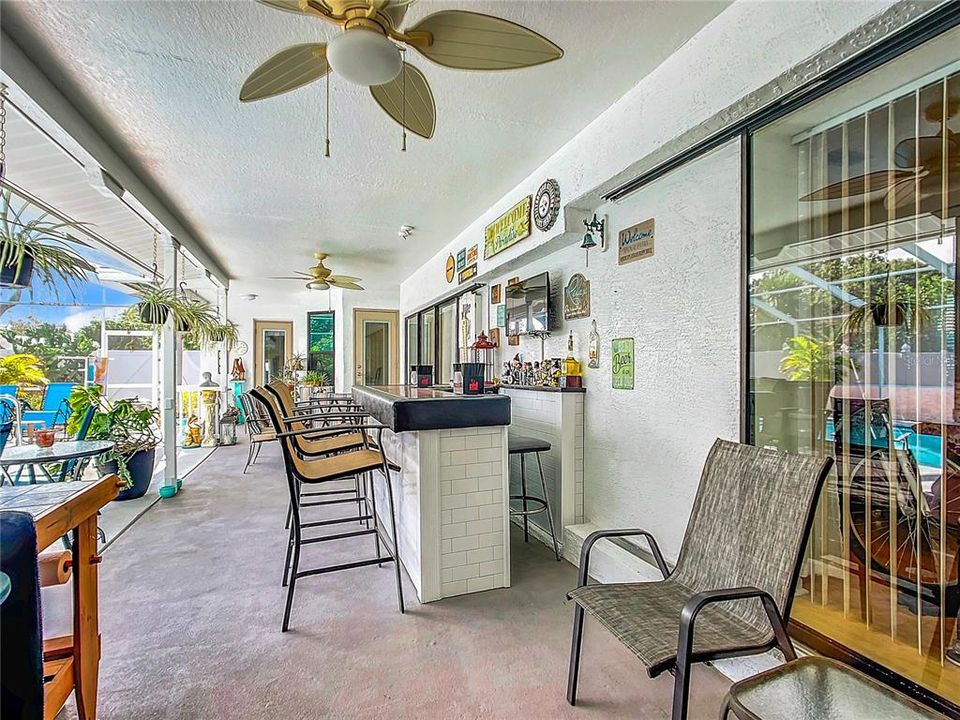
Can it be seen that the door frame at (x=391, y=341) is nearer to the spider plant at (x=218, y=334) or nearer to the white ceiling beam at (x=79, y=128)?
the spider plant at (x=218, y=334)

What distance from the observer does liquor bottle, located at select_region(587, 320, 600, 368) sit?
10.4 ft

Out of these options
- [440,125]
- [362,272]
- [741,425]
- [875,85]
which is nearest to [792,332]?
[741,425]

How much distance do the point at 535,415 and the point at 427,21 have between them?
8.80 feet

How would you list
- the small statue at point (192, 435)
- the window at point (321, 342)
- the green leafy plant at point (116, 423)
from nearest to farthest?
the green leafy plant at point (116, 423) < the small statue at point (192, 435) < the window at point (321, 342)

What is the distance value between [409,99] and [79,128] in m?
2.18

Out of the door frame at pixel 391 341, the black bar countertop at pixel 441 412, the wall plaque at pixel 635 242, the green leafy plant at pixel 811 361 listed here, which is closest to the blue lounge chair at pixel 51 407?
the black bar countertop at pixel 441 412

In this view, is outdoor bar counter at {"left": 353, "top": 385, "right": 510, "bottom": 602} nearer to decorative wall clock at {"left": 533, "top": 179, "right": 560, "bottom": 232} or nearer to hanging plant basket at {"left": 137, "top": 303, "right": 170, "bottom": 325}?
decorative wall clock at {"left": 533, "top": 179, "right": 560, "bottom": 232}

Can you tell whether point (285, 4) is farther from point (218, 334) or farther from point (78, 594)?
point (218, 334)

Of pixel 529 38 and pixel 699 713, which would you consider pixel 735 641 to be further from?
pixel 529 38

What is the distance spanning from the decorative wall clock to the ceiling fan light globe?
187 centimetres

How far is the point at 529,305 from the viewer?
12.9 ft

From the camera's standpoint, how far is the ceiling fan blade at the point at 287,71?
168cm

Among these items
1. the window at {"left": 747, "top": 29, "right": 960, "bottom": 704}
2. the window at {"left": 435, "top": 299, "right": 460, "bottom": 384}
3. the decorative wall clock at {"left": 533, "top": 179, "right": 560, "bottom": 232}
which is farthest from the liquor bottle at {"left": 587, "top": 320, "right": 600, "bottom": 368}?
the window at {"left": 435, "top": 299, "right": 460, "bottom": 384}

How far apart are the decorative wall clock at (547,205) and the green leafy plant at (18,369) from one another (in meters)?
3.71
